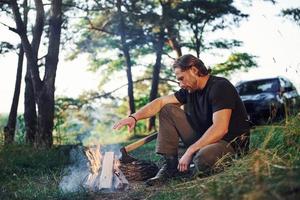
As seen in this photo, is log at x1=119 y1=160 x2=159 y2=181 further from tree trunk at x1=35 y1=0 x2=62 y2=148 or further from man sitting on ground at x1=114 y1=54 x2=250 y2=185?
tree trunk at x1=35 y1=0 x2=62 y2=148

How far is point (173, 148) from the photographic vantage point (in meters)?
5.21

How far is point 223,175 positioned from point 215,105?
1009 millimetres

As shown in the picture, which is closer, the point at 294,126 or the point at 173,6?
the point at 294,126

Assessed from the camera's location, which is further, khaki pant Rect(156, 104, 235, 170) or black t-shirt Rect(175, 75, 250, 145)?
khaki pant Rect(156, 104, 235, 170)

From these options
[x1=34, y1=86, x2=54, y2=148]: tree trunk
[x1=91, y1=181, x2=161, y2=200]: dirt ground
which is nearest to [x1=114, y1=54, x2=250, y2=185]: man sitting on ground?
[x1=91, y1=181, x2=161, y2=200]: dirt ground

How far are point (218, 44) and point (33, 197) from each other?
60.6 ft

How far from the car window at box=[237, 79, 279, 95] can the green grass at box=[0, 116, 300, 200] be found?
836 centimetres

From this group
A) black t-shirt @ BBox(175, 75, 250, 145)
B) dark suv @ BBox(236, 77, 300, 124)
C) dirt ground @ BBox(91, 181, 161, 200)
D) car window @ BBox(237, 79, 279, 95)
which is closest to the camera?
dirt ground @ BBox(91, 181, 161, 200)

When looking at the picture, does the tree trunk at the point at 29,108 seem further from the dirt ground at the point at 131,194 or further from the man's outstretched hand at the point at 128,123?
the dirt ground at the point at 131,194

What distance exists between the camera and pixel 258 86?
15211mm

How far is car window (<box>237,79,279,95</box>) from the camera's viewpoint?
15.0 metres

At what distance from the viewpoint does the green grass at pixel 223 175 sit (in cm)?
248

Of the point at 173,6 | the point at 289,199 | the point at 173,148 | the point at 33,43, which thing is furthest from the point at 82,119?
the point at 289,199

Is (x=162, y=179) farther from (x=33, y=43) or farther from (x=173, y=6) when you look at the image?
(x=173, y=6)
